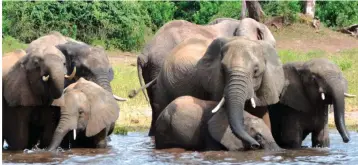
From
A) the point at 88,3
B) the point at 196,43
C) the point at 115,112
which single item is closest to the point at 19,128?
the point at 115,112

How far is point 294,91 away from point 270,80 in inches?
22.6

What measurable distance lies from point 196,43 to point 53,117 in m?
1.97

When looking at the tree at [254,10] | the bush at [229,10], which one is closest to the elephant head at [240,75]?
the tree at [254,10]

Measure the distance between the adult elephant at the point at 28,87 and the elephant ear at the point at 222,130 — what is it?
4.89 feet

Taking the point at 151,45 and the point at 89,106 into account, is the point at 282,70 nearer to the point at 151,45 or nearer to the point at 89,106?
the point at 89,106

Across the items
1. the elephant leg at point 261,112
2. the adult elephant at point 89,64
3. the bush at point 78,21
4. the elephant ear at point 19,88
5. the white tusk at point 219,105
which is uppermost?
the bush at point 78,21

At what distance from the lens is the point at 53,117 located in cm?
1112

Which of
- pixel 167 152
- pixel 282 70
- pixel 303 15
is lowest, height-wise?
pixel 167 152

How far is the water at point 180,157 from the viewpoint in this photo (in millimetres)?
10023

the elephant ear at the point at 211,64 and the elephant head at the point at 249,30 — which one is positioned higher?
the elephant head at the point at 249,30

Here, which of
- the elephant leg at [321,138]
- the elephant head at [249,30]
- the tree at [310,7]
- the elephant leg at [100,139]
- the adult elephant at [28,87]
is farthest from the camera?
the tree at [310,7]

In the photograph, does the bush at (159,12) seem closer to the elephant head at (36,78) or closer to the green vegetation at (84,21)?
the green vegetation at (84,21)

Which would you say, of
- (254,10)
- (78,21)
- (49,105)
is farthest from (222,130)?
(78,21)

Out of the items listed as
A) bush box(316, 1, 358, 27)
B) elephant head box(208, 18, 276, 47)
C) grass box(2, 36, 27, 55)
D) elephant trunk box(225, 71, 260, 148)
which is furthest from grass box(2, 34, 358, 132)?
bush box(316, 1, 358, 27)
